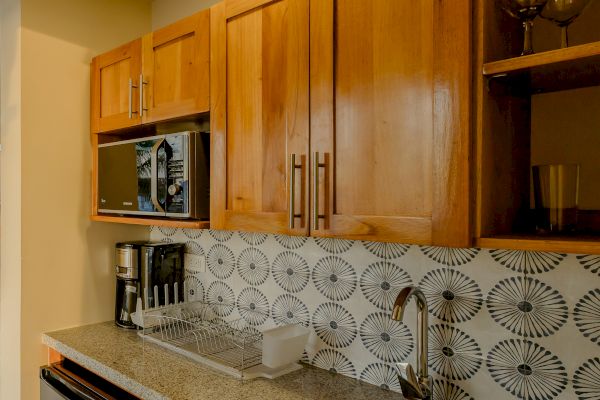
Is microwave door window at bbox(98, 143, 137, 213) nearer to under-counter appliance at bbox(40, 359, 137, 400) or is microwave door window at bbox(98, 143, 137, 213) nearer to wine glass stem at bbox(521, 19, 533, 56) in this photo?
under-counter appliance at bbox(40, 359, 137, 400)

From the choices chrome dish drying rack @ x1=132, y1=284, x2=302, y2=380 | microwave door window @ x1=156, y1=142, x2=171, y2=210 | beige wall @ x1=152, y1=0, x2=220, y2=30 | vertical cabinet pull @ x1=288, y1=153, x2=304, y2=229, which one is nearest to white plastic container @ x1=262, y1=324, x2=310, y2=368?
chrome dish drying rack @ x1=132, y1=284, x2=302, y2=380

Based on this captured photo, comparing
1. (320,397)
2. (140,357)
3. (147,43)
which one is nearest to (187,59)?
(147,43)

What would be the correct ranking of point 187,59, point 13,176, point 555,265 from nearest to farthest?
point 555,265 < point 187,59 < point 13,176

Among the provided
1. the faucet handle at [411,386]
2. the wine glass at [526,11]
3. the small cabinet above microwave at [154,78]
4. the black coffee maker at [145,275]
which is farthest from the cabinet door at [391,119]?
the black coffee maker at [145,275]

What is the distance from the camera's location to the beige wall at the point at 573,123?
1.03m

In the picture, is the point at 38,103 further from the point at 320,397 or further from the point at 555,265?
the point at 555,265

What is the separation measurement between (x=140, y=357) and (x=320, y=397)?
2.44 ft

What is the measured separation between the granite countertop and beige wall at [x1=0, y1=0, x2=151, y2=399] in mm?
253

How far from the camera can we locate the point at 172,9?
218 cm

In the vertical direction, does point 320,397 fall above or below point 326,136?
below

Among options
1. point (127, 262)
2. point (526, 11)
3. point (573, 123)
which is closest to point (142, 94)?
point (127, 262)

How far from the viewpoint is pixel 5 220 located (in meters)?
1.98

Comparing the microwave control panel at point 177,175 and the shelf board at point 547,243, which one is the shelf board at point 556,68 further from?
the microwave control panel at point 177,175

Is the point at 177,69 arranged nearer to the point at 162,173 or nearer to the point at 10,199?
the point at 162,173
